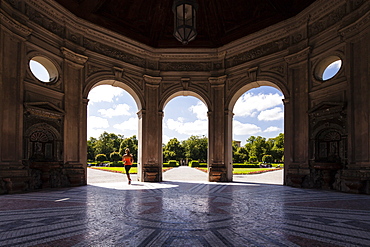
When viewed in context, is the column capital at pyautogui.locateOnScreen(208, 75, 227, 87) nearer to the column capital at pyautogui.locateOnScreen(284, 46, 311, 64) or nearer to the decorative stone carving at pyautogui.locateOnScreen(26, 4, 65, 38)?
the column capital at pyautogui.locateOnScreen(284, 46, 311, 64)

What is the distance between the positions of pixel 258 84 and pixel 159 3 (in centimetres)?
850

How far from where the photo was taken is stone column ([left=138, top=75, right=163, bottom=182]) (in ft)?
51.3

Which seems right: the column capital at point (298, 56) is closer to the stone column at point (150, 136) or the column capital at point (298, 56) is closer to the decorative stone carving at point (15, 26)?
the stone column at point (150, 136)

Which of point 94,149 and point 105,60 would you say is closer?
point 105,60

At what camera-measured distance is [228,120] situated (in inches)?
639

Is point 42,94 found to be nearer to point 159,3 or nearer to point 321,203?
point 159,3

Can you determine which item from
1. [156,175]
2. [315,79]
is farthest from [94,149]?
[315,79]

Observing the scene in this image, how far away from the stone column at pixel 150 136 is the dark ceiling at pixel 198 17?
10.9 ft

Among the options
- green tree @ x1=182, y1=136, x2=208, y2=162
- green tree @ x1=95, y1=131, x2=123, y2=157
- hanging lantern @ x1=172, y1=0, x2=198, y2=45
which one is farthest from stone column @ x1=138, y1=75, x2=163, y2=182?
green tree @ x1=95, y1=131, x2=123, y2=157

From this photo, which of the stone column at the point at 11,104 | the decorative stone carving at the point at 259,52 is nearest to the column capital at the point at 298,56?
the decorative stone carving at the point at 259,52

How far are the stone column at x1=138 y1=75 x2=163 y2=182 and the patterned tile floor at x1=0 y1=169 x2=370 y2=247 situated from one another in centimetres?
751

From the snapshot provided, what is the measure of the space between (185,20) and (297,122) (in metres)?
8.20

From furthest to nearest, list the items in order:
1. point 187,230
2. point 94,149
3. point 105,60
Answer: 1. point 94,149
2. point 105,60
3. point 187,230

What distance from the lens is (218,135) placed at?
16.2m
